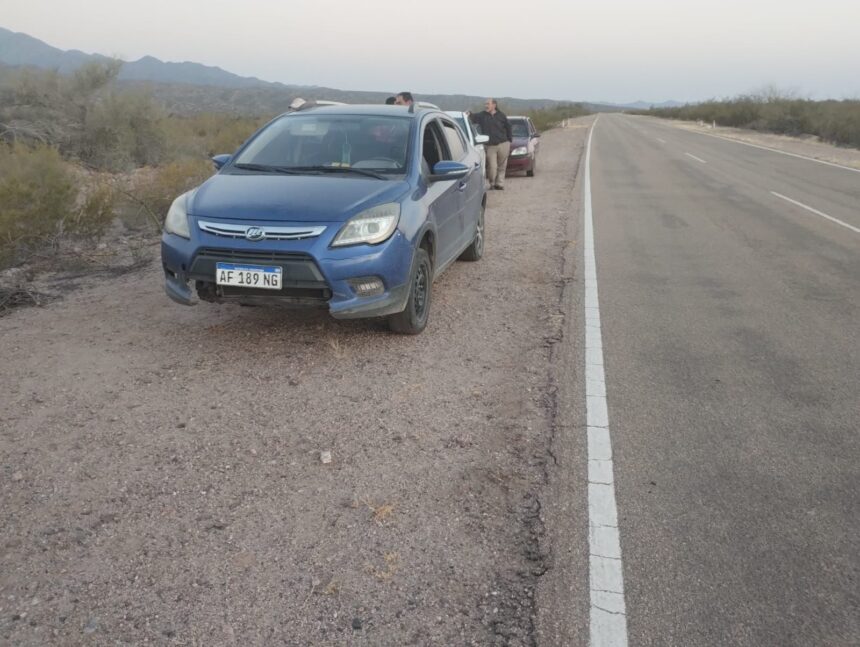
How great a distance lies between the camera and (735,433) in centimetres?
408

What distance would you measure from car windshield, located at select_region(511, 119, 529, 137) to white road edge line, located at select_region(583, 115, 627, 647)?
47.0 ft

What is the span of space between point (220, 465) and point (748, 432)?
285 centimetres

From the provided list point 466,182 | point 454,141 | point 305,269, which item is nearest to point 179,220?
point 305,269

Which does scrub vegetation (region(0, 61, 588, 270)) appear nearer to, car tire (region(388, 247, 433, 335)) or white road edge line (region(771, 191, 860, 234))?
car tire (region(388, 247, 433, 335))

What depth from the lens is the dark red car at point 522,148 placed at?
18078 mm

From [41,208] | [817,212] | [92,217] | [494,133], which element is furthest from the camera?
[494,133]

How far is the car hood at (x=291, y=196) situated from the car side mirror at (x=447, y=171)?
1.71 feet

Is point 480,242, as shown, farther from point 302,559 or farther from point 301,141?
point 302,559

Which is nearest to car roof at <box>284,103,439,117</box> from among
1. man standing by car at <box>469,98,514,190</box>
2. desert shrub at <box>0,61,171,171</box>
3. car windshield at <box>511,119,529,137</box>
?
man standing by car at <box>469,98,514,190</box>

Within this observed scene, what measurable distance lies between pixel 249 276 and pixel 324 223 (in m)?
0.60

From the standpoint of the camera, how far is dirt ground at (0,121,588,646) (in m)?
2.64

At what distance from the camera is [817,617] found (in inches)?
104

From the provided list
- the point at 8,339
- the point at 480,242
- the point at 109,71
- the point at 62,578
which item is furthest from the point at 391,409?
the point at 109,71

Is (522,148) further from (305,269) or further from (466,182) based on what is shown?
(305,269)
